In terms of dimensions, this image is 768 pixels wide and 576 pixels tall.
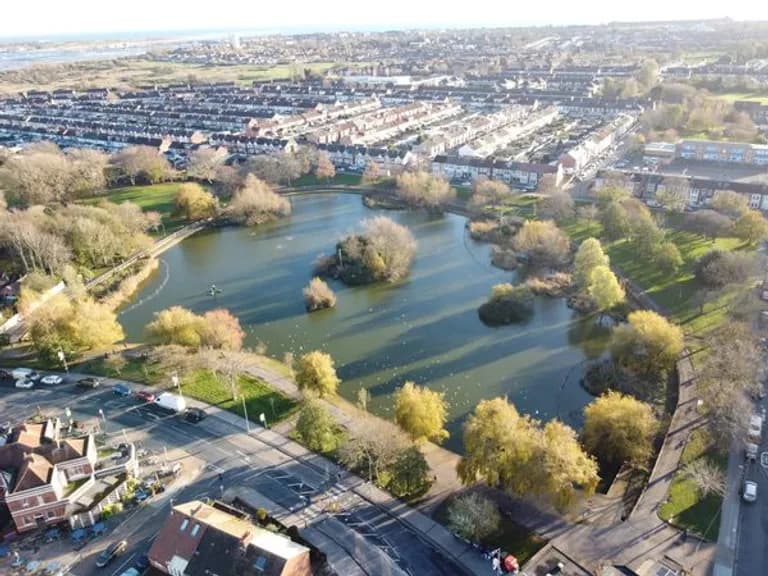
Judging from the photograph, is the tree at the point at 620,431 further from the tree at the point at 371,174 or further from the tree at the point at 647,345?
the tree at the point at 371,174

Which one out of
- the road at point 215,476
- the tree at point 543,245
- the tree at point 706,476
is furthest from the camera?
the tree at point 543,245

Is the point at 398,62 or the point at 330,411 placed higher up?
the point at 398,62

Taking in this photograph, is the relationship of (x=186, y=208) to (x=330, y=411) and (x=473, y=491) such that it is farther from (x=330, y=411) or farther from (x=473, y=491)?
(x=473, y=491)

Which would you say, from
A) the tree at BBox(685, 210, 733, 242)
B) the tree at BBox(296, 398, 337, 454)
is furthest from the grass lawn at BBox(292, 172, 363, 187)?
the tree at BBox(296, 398, 337, 454)

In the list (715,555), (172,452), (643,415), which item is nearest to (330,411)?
(172,452)

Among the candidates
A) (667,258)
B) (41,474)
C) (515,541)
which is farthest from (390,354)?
(667,258)

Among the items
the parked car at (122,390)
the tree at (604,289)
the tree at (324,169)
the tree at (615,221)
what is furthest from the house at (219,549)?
the tree at (324,169)
